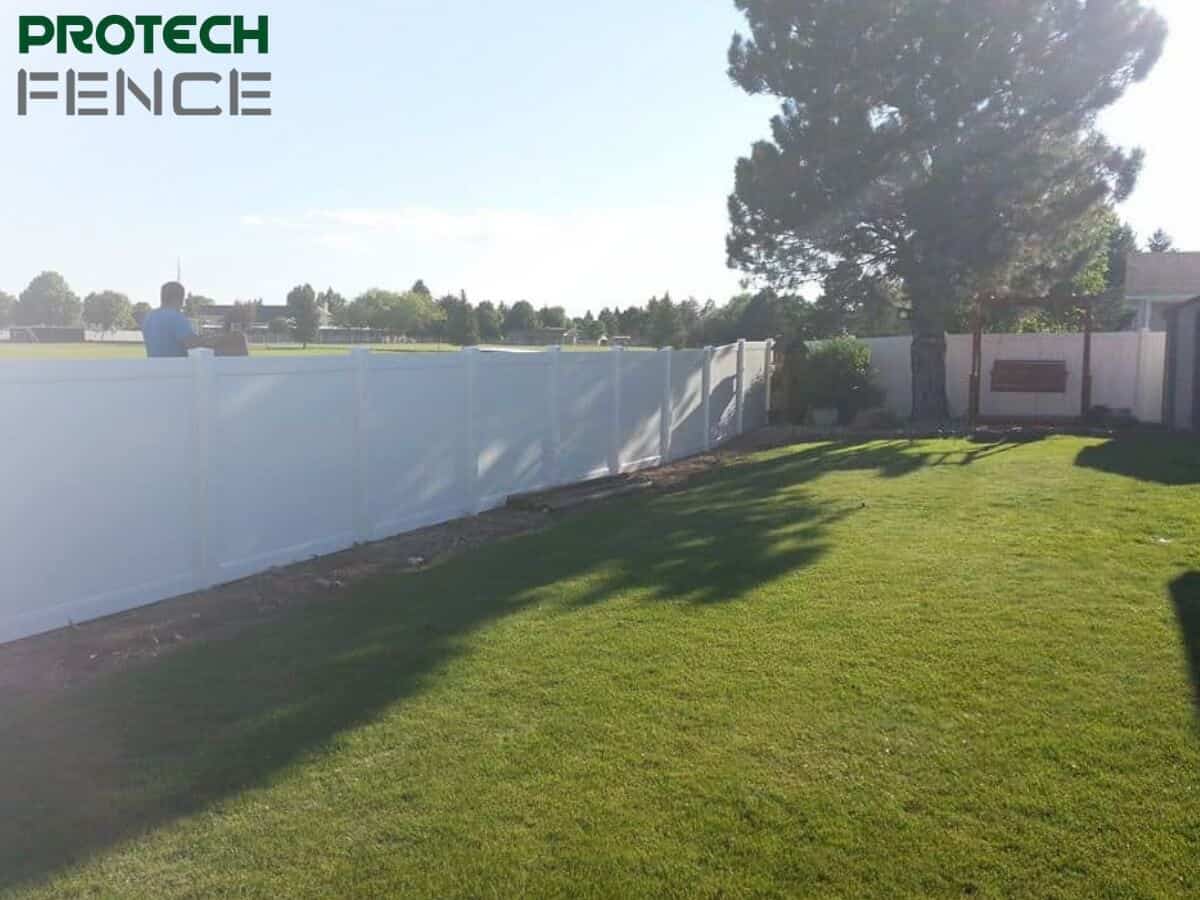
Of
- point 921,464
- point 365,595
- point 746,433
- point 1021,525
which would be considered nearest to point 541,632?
point 365,595

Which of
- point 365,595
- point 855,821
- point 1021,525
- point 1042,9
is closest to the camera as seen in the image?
point 855,821

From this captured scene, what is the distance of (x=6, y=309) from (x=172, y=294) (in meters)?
92.4

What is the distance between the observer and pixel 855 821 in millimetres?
3594

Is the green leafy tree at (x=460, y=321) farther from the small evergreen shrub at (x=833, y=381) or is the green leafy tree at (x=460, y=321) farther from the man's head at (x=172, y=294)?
the man's head at (x=172, y=294)

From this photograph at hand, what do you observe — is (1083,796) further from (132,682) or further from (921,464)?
(921,464)

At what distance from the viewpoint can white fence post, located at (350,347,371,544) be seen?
830 centimetres

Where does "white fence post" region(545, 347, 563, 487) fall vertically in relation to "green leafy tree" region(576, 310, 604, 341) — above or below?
below

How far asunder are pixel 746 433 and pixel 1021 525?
34.9ft

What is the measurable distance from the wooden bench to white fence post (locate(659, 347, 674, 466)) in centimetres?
771

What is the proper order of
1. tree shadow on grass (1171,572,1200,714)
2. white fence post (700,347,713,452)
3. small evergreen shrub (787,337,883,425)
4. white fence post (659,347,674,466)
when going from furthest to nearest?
small evergreen shrub (787,337,883,425) → white fence post (700,347,713,452) → white fence post (659,347,674,466) → tree shadow on grass (1171,572,1200,714)

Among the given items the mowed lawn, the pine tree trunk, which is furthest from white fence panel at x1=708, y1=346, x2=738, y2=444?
the mowed lawn

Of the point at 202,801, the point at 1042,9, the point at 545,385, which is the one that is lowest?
the point at 202,801

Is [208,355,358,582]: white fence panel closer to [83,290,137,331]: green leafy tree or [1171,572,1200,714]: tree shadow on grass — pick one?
[1171,572,1200,714]: tree shadow on grass

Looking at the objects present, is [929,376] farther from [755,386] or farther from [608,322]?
[608,322]
